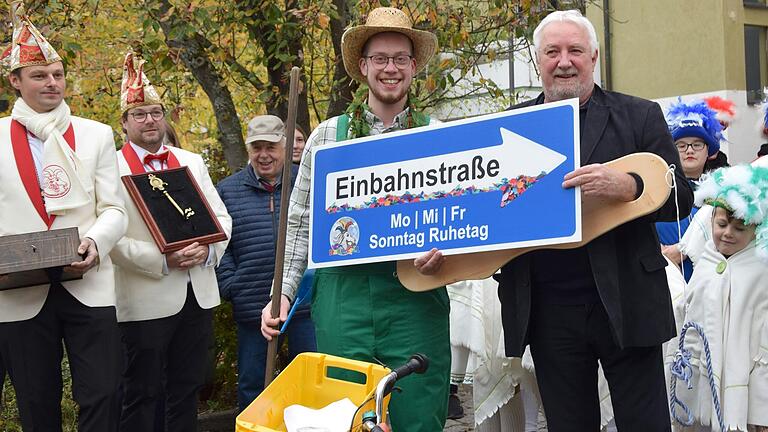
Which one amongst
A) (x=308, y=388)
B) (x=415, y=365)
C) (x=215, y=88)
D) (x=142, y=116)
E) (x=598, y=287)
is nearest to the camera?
(x=415, y=365)

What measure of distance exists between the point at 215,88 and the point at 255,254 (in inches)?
106

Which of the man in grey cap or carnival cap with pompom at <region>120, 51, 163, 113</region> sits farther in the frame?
the man in grey cap

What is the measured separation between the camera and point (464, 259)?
13.6 feet

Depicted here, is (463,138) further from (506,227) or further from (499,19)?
(499,19)

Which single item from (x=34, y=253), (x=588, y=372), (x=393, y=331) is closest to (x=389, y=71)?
(x=393, y=331)

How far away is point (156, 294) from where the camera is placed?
19.2 ft

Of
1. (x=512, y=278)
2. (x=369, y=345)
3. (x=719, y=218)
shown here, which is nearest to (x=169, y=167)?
(x=369, y=345)

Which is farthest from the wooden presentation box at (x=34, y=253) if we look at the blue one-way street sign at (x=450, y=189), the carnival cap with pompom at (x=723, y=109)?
the carnival cap with pompom at (x=723, y=109)

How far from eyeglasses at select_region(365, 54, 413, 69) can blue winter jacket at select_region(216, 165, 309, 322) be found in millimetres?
2284

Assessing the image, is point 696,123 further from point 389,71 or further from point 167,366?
point 167,366

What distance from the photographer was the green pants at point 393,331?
4.32 meters

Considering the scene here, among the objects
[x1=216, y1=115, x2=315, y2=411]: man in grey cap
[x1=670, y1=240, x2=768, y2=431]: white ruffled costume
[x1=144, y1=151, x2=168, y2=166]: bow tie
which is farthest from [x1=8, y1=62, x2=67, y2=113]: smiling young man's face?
[x1=670, y1=240, x2=768, y2=431]: white ruffled costume

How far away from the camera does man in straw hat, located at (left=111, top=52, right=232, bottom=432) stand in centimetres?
583

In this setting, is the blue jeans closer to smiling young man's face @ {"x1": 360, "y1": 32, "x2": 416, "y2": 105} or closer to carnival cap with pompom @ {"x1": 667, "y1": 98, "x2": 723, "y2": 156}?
smiling young man's face @ {"x1": 360, "y1": 32, "x2": 416, "y2": 105}
